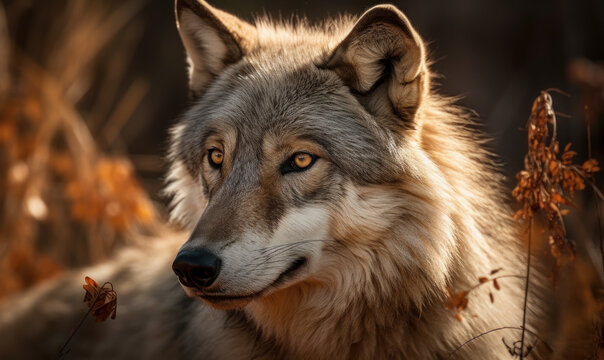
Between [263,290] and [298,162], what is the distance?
0.62 metres

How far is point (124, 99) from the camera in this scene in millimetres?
6793

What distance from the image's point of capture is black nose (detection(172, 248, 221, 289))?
2367 mm

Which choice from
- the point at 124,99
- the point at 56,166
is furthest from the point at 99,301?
the point at 124,99

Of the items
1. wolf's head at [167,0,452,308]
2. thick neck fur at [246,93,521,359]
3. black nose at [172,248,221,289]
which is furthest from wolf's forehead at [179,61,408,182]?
black nose at [172,248,221,289]

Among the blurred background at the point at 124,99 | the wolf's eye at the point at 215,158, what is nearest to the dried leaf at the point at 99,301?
the wolf's eye at the point at 215,158

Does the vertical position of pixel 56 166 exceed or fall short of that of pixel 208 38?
it exceeds it

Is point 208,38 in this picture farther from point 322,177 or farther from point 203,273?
point 203,273

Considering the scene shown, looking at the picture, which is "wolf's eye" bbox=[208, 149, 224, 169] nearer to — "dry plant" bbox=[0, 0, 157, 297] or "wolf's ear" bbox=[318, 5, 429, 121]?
"wolf's ear" bbox=[318, 5, 429, 121]

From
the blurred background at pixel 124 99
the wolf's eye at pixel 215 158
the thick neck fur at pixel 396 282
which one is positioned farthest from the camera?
the blurred background at pixel 124 99

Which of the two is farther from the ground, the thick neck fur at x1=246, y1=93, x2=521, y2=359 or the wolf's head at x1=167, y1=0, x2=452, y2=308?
the wolf's head at x1=167, y1=0, x2=452, y2=308

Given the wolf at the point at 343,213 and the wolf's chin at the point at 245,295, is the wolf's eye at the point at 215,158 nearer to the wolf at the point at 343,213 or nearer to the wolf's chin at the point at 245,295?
the wolf at the point at 343,213

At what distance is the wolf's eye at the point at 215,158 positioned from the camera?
119 inches

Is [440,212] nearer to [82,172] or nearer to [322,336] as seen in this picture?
[322,336]

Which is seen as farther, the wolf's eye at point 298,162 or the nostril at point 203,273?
the wolf's eye at point 298,162
